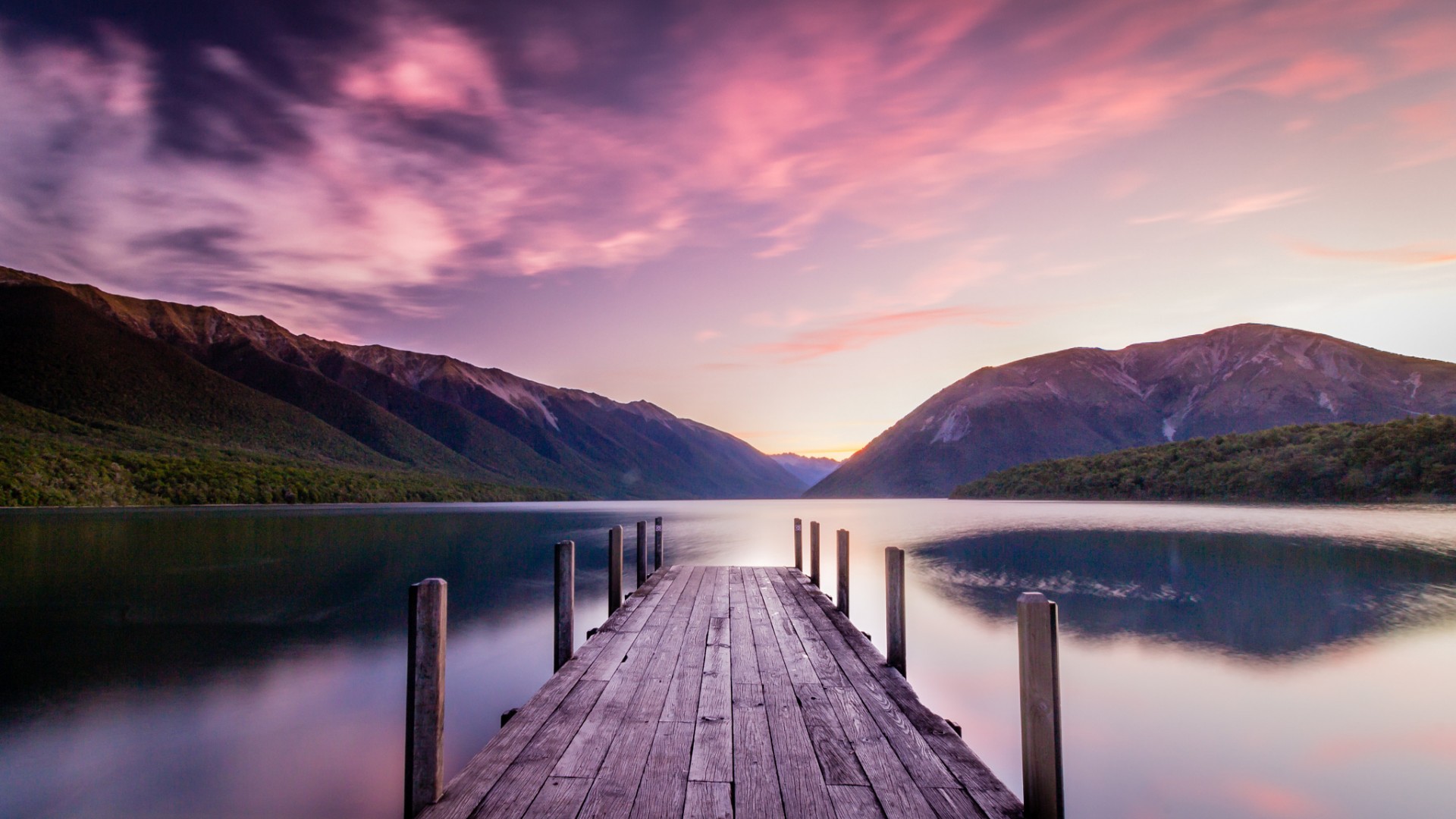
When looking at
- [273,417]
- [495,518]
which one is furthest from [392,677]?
[273,417]

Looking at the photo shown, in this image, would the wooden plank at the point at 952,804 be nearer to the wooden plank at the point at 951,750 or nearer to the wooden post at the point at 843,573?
the wooden plank at the point at 951,750

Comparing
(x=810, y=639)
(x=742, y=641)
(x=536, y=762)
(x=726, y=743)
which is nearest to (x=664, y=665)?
(x=742, y=641)

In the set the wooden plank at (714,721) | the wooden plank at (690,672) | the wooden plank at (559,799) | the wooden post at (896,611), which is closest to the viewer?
the wooden plank at (559,799)

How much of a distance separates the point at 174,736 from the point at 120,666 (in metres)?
4.46

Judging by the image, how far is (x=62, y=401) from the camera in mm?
98625

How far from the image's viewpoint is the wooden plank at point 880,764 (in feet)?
12.5

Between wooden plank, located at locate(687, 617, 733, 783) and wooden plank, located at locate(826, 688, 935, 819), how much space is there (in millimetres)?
804

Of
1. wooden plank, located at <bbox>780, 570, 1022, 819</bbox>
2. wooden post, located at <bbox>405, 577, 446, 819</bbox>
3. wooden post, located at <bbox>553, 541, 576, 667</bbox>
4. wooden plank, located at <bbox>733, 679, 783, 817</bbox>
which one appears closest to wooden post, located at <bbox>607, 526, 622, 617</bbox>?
wooden post, located at <bbox>553, 541, 576, 667</bbox>

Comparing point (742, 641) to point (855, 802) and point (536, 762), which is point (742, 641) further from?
point (855, 802)

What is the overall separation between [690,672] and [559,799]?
3007 mm

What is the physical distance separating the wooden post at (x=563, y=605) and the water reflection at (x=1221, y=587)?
1067 centimetres

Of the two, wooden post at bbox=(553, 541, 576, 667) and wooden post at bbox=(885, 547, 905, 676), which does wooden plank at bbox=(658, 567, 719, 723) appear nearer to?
wooden post at bbox=(553, 541, 576, 667)

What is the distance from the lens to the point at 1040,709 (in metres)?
3.48

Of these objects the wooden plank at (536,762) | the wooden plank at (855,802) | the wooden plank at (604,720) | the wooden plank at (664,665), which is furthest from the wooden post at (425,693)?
the wooden plank at (855,802)
